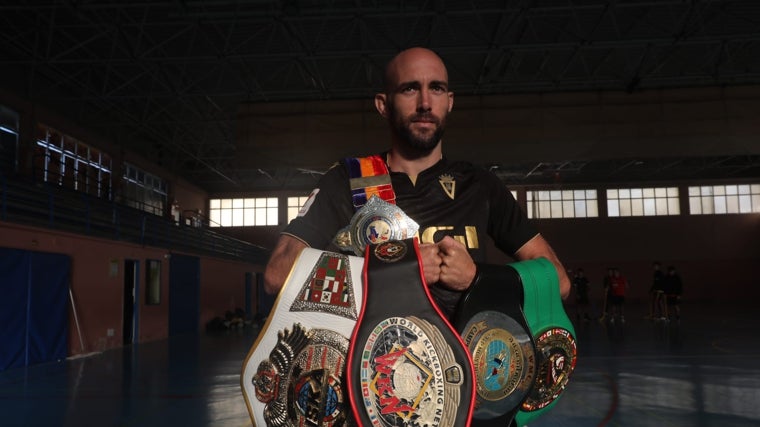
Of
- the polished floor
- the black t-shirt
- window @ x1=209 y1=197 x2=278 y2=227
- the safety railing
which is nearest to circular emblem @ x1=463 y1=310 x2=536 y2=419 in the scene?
the black t-shirt

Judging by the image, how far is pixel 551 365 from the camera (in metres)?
1.22

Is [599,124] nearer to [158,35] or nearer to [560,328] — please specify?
[158,35]

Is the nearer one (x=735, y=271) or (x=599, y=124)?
(x=599, y=124)

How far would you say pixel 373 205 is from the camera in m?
1.29

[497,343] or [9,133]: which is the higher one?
[9,133]

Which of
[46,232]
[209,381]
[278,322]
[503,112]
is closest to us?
[278,322]

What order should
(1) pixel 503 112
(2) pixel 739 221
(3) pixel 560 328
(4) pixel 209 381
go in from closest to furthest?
(3) pixel 560 328, (4) pixel 209 381, (1) pixel 503 112, (2) pixel 739 221

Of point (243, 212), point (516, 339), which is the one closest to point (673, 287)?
point (516, 339)

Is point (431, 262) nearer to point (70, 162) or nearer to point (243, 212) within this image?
point (70, 162)

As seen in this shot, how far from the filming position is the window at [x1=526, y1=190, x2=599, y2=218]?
34094 mm

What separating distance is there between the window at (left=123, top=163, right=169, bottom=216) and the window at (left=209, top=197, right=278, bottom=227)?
5983 millimetres

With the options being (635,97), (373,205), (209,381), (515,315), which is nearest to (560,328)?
(515,315)

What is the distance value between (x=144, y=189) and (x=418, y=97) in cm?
2817

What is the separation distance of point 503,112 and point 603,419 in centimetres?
1400
